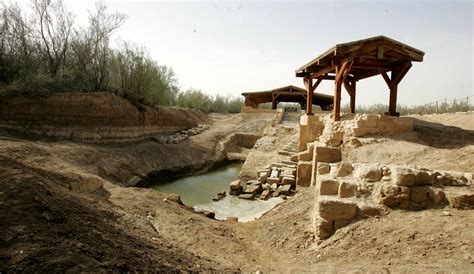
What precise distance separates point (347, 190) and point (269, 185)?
20.6ft

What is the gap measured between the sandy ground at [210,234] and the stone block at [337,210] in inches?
8.4

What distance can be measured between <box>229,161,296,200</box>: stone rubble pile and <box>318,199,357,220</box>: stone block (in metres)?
A: 5.60

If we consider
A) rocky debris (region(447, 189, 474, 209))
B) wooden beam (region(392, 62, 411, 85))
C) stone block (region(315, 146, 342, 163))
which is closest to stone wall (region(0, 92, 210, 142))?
stone block (region(315, 146, 342, 163))

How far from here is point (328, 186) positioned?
17.3ft

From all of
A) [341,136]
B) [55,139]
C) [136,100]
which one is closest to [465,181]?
[341,136]

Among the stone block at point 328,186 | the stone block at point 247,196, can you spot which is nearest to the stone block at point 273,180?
the stone block at point 247,196

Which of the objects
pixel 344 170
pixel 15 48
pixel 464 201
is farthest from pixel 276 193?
pixel 15 48

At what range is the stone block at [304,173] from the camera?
10.2m

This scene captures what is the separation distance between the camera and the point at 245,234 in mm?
6254

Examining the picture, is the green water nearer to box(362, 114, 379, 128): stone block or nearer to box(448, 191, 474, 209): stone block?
box(362, 114, 379, 128): stone block

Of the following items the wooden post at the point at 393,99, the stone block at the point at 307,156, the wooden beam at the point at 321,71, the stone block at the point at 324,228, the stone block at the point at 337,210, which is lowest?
the stone block at the point at 324,228

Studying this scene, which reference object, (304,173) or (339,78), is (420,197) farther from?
(304,173)

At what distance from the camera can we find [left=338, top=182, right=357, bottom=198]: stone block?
16.4 feet

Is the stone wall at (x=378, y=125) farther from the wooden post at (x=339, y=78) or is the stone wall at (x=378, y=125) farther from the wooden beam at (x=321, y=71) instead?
the wooden beam at (x=321, y=71)
